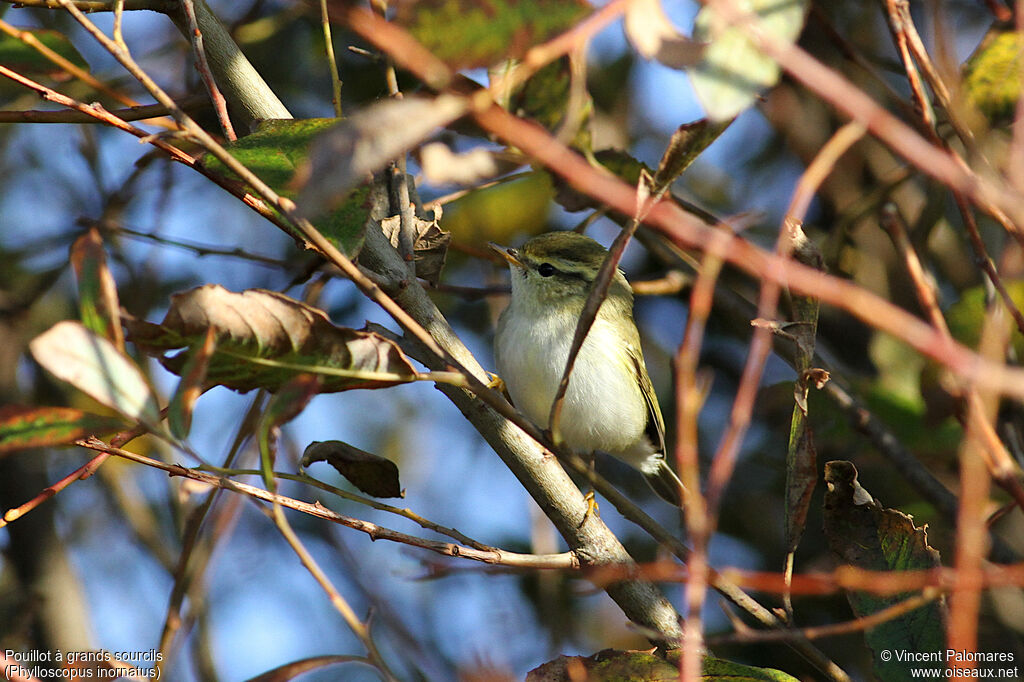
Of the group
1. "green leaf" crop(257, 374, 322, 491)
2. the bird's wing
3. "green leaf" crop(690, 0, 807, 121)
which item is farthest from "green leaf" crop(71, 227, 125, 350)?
the bird's wing

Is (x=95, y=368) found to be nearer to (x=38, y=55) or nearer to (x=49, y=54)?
(x=49, y=54)

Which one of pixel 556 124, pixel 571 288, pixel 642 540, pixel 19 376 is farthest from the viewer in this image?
pixel 642 540

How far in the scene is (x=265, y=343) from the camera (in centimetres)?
118

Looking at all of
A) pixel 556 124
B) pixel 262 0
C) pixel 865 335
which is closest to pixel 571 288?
pixel 556 124

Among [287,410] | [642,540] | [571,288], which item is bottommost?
[642,540]

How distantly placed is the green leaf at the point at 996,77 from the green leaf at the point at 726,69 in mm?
1398

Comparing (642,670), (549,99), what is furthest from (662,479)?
(642,670)

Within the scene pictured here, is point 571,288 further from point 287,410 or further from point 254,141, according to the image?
point 287,410

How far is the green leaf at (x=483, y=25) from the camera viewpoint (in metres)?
0.90

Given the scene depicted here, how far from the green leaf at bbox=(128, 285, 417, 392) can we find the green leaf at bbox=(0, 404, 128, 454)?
11cm

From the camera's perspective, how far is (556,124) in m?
2.22

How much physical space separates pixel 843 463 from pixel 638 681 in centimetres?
50

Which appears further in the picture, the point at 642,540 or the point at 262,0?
the point at 642,540

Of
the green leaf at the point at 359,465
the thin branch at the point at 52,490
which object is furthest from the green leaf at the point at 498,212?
the thin branch at the point at 52,490
